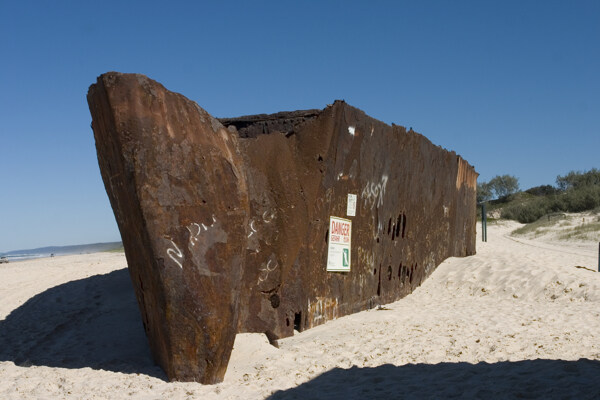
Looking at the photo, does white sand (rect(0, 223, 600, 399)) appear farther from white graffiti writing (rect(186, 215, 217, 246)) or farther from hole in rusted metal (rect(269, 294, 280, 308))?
white graffiti writing (rect(186, 215, 217, 246))

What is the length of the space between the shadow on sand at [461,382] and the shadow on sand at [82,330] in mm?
1321

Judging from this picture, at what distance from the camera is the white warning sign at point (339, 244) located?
633 centimetres

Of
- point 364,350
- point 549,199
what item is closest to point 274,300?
point 364,350

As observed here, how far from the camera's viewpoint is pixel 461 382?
421 centimetres

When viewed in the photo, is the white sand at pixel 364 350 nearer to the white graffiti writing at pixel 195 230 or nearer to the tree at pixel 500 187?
the white graffiti writing at pixel 195 230

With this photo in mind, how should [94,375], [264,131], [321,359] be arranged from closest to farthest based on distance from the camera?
1. [94,375]
2. [321,359]
3. [264,131]

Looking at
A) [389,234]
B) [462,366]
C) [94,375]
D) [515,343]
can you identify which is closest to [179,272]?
[94,375]

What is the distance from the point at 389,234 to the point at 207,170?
12.3 ft

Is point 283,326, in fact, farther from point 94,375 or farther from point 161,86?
point 161,86

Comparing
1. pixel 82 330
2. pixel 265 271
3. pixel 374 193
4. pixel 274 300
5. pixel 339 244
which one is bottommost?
pixel 82 330

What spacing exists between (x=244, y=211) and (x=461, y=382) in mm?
2049

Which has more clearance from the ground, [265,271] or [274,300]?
[265,271]

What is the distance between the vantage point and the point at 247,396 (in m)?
4.18

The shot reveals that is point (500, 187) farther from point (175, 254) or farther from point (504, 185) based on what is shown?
point (175, 254)
